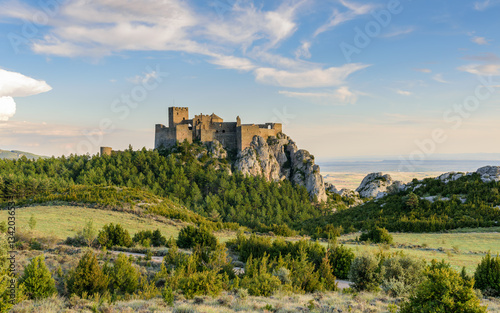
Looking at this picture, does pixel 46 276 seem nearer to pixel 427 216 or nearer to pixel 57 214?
pixel 57 214

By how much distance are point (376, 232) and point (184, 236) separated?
11.8m

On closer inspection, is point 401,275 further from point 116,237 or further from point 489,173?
point 489,173

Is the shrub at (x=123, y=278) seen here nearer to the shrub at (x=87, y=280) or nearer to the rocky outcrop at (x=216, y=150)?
the shrub at (x=87, y=280)

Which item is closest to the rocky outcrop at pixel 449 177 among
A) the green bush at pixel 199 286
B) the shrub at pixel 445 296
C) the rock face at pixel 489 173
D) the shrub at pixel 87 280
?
the rock face at pixel 489 173

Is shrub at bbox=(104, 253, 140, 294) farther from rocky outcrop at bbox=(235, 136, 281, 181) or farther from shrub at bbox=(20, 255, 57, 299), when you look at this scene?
rocky outcrop at bbox=(235, 136, 281, 181)

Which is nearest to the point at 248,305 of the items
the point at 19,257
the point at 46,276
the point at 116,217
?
the point at 46,276

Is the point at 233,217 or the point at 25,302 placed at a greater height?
the point at 25,302

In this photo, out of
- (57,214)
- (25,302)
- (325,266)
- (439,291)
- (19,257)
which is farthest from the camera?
(57,214)

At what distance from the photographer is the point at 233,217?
58.2 metres

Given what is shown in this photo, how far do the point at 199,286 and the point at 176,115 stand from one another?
72943 millimetres

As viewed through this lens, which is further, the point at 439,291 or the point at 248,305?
the point at 248,305

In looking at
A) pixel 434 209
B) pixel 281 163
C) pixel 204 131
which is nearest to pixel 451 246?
pixel 434 209

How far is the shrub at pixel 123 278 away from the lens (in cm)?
1108

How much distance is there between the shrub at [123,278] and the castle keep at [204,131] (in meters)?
66.4
